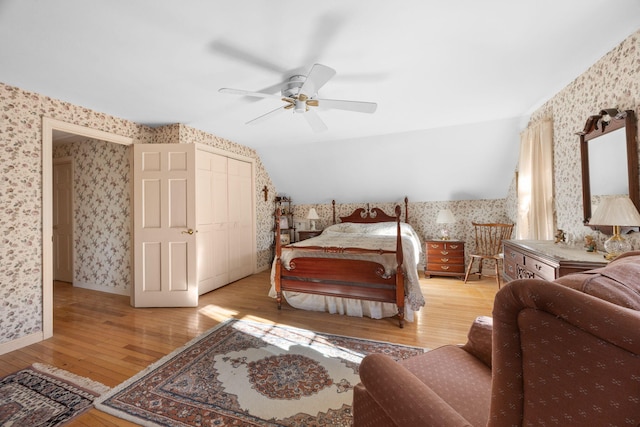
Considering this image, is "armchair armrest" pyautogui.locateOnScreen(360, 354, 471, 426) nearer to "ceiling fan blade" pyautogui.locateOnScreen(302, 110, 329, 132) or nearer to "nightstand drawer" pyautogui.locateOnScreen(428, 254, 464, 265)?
"ceiling fan blade" pyautogui.locateOnScreen(302, 110, 329, 132)

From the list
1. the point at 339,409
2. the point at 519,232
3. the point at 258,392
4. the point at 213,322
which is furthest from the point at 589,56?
the point at 213,322

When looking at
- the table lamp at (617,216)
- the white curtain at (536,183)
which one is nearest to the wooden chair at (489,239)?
the white curtain at (536,183)

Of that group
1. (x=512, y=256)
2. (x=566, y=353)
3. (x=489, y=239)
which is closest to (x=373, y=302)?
A: (x=512, y=256)

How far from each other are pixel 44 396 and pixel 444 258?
4974 millimetres

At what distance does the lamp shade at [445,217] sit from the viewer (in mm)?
4633

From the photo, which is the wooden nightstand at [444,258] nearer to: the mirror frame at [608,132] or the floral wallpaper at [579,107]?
the floral wallpaper at [579,107]

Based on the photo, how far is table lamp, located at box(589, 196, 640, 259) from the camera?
5.65ft

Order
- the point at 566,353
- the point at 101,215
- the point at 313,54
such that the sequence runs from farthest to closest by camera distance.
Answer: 1. the point at 101,215
2. the point at 313,54
3. the point at 566,353

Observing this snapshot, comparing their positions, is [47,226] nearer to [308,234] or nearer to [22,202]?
[22,202]

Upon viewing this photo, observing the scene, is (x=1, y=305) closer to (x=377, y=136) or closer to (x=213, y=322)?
(x=213, y=322)

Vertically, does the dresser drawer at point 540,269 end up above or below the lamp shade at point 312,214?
below

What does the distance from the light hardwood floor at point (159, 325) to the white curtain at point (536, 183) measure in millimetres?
1100

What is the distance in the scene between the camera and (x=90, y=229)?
425 cm

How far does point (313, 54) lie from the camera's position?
81.2 inches
